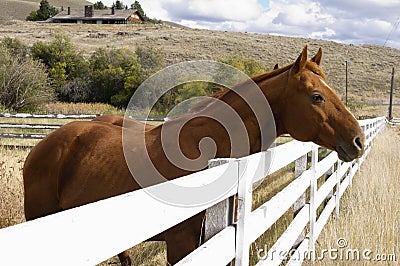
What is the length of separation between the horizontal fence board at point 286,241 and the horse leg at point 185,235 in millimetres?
471

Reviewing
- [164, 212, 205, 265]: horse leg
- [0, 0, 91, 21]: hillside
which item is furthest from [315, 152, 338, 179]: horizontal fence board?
[0, 0, 91, 21]: hillside

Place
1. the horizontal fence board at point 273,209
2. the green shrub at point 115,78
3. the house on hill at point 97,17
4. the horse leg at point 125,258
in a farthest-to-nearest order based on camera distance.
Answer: the house on hill at point 97,17 < the green shrub at point 115,78 < the horse leg at point 125,258 < the horizontal fence board at point 273,209

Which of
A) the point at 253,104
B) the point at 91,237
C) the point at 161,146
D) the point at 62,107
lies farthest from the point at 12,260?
the point at 62,107

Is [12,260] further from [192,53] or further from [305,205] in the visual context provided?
[192,53]

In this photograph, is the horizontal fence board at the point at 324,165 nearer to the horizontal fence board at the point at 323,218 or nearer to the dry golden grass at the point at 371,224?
the horizontal fence board at the point at 323,218

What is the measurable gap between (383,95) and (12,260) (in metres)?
66.6

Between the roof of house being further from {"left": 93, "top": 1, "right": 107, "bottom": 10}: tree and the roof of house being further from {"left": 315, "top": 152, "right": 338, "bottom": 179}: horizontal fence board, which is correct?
{"left": 315, "top": 152, "right": 338, "bottom": 179}: horizontal fence board

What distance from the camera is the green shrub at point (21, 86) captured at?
28422 mm

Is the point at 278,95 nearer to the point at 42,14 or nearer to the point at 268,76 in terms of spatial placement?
the point at 268,76

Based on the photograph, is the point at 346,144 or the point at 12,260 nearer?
the point at 12,260

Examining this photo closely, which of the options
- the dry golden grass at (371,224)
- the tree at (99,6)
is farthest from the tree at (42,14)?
the dry golden grass at (371,224)

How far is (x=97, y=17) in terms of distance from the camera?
107 m

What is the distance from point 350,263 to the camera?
4.36m

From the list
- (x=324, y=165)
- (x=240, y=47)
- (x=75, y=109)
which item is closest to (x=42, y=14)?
(x=240, y=47)
